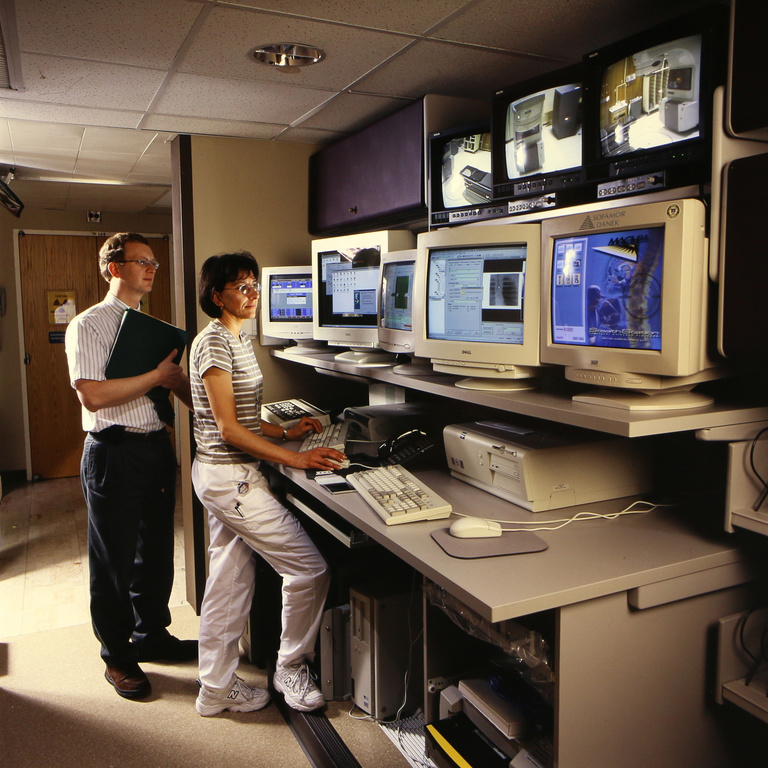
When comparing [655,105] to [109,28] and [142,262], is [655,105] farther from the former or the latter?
[142,262]

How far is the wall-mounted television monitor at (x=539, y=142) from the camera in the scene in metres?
1.84

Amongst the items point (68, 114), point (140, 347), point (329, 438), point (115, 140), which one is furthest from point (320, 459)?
point (115, 140)

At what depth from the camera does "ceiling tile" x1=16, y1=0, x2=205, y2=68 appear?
1.85m

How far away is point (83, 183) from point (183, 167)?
1794 mm

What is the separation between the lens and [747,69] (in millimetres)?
1393

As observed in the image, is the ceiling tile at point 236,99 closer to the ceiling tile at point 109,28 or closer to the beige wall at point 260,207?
the ceiling tile at point 109,28

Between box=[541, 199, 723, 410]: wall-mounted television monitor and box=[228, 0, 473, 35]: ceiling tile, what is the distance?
27.1 inches

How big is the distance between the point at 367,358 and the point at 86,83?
4.68 ft

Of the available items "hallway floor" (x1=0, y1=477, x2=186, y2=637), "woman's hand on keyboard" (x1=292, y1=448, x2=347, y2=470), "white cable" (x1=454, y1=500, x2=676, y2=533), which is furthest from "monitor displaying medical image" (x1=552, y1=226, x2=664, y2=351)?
"hallway floor" (x1=0, y1=477, x2=186, y2=637)

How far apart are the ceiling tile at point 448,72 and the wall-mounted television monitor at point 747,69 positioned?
3.11 ft

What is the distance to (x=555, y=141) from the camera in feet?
6.20

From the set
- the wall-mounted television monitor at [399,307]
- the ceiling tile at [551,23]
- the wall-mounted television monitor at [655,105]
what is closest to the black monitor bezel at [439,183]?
the wall-mounted television monitor at [399,307]

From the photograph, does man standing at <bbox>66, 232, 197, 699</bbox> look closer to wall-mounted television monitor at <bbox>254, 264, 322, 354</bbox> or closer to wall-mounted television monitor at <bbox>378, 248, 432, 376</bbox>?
wall-mounted television monitor at <bbox>254, 264, 322, 354</bbox>

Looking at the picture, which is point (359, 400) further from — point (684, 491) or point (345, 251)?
point (684, 491)
